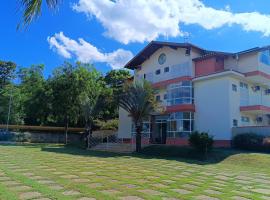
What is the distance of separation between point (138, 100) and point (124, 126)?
1216 cm

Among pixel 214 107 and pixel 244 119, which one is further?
pixel 244 119

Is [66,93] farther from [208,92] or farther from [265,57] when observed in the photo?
[265,57]

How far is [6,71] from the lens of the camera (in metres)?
58.7

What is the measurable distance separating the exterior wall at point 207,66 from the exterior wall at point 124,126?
1071 centimetres

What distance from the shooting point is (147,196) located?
23.9 ft

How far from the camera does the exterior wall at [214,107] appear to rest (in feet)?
82.5

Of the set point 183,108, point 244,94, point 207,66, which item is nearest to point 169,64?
point 207,66

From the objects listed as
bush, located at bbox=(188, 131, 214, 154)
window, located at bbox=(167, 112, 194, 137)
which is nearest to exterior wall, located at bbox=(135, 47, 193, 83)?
window, located at bbox=(167, 112, 194, 137)

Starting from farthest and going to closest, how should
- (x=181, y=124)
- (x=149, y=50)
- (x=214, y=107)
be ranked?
(x=149, y=50)
(x=181, y=124)
(x=214, y=107)

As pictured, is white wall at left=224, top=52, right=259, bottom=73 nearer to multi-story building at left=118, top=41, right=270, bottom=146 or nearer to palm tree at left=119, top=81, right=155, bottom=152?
multi-story building at left=118, top=41, right=270, bottom=146

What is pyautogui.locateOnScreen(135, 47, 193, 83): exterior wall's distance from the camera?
1135 inches

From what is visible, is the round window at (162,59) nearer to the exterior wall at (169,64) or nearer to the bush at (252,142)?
the exterior wall at (169,64)

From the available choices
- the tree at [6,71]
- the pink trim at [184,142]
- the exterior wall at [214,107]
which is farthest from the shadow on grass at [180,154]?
the tree at [6,71]

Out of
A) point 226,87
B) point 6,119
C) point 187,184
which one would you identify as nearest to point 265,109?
point 226,87
